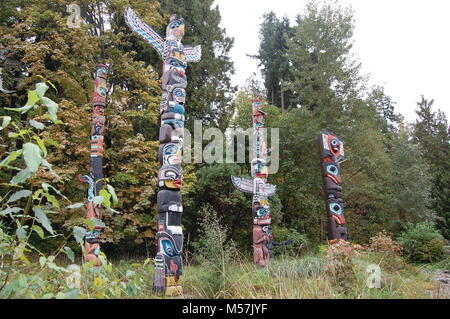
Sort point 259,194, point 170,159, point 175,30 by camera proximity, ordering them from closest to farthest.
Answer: point 170,159 < point 175,30 < point 259,194

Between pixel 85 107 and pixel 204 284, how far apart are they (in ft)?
26.6

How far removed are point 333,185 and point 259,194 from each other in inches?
79.4

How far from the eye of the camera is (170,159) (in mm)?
5898

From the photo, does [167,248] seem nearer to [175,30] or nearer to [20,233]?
[20,233]

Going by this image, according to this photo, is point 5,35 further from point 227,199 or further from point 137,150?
point 227,199

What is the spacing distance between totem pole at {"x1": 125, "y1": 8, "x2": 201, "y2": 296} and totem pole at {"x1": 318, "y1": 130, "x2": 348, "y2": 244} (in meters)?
4.40

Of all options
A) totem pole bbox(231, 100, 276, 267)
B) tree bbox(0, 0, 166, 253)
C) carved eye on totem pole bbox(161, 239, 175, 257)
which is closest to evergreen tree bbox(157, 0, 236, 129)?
tree bbox(0, 0, 166, 253)

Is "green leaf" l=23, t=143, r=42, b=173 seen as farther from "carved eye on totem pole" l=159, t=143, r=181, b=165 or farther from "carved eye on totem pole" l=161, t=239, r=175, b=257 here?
"carved eye on totem pole" l=159, t=143, r=181, b=165

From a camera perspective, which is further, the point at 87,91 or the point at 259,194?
the point at 87,91

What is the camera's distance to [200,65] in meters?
15.1

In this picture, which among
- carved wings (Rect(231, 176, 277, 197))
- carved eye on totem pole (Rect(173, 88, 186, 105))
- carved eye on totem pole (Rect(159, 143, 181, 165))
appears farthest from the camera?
carved wings (Rect(231, 176, 277, 197))

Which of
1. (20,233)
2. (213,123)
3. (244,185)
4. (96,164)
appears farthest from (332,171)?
(20,233)

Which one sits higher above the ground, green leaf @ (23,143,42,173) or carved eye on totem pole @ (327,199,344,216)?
carved eye on totem pole @ (327,199,344,216)

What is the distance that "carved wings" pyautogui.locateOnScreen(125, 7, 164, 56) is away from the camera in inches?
248
